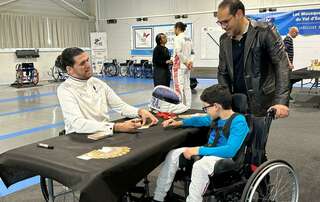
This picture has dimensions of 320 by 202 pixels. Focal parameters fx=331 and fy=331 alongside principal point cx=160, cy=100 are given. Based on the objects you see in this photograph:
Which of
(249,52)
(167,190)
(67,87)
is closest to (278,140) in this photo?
(249,52)

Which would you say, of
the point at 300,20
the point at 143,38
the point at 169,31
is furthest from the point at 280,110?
the point at 143,38

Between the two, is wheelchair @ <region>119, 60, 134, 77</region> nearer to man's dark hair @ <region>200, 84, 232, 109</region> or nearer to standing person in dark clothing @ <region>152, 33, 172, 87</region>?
standing person in dark clothing @ <region>152, 33, 172, 87</region>

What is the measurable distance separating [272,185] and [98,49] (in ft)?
40.6

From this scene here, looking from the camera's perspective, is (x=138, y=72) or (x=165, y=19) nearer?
(x=165, y=19)

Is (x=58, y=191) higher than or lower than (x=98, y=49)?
lower

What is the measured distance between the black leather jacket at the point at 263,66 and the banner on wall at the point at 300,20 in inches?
295

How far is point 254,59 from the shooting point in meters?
2.01

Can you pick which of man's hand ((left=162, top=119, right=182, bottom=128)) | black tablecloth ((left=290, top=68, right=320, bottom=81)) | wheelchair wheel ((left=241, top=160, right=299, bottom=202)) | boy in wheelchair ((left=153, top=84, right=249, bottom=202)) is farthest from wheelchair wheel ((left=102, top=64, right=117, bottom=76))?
boy in wheelchair ((left=153, top=84, right=249, bottom=202))

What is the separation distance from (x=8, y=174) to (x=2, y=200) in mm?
999

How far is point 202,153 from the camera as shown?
70.0 inches

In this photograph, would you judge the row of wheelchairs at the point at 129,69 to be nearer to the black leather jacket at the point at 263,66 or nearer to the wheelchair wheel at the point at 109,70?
the wheelchair wheel at the point at 109,70

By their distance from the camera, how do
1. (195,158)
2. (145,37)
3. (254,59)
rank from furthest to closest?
(145,37) < (254,59) < (195,158)

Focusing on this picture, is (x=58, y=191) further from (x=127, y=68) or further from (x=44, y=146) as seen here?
(x=127, y=68)

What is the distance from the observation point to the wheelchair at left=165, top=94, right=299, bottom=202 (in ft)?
5.50
